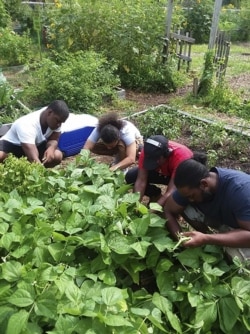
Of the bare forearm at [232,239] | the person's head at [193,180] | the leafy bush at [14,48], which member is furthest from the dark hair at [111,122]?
the leafy bush at [14,48]

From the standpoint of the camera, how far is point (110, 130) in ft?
12.7

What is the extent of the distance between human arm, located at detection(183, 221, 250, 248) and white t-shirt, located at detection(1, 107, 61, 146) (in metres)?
2.30

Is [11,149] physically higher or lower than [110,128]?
lower

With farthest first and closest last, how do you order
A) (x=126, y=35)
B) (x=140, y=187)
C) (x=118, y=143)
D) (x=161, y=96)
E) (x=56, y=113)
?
(x=161, y=96)
(x=126, y=35)
(x=56, y=113)
(x=118, y=143)
(x=140, y=187)

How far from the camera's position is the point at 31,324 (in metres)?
2.11

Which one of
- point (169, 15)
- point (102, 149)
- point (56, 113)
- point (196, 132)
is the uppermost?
point (169, 15)

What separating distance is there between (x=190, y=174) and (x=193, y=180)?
0.04 metres

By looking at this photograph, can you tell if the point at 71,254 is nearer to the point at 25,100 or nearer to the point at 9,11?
the point at 25,100

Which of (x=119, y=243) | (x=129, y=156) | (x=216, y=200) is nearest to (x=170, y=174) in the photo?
(x=129, y=156)

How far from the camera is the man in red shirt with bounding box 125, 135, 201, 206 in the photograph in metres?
3.47

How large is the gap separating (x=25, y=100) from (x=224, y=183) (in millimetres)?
4926

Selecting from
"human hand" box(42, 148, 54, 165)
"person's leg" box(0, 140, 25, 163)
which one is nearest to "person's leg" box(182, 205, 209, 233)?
"human hand" box(42, 148, 54, 165)

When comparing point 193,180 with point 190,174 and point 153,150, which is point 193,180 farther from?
point 153,150

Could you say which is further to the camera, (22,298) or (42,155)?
(42,155)
